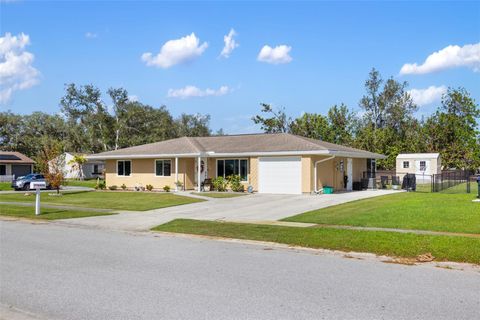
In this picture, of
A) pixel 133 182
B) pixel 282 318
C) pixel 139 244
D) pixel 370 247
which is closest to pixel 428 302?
pixel 282 318

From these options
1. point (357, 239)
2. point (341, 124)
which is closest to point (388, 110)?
point (341, 124)

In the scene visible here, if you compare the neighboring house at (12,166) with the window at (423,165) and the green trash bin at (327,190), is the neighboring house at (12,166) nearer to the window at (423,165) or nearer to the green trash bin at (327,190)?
the green trash bin at (327,190)

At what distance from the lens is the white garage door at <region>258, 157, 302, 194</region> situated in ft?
93.0

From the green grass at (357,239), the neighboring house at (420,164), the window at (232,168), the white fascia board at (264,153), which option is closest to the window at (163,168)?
the white fascia board at (264,153)

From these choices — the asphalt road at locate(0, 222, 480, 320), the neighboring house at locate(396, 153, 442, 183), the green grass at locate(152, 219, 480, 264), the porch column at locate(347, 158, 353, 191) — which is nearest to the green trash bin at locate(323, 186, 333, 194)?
the porch column at locate(347, 158, 353, 191)

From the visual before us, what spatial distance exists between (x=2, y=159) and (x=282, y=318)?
189ft

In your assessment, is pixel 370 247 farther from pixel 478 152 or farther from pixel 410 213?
pixel 478 152

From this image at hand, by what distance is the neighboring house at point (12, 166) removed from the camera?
2192 inches

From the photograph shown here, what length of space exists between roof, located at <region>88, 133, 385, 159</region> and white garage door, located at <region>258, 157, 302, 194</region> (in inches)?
24.8

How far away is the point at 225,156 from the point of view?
103 feet

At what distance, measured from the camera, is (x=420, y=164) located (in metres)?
51.1

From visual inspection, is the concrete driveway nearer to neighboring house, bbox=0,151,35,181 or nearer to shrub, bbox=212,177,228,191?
shrub, bbox=212,177,228,191

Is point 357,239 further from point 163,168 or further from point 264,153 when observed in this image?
point 163,168

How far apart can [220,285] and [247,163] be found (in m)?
23.2
